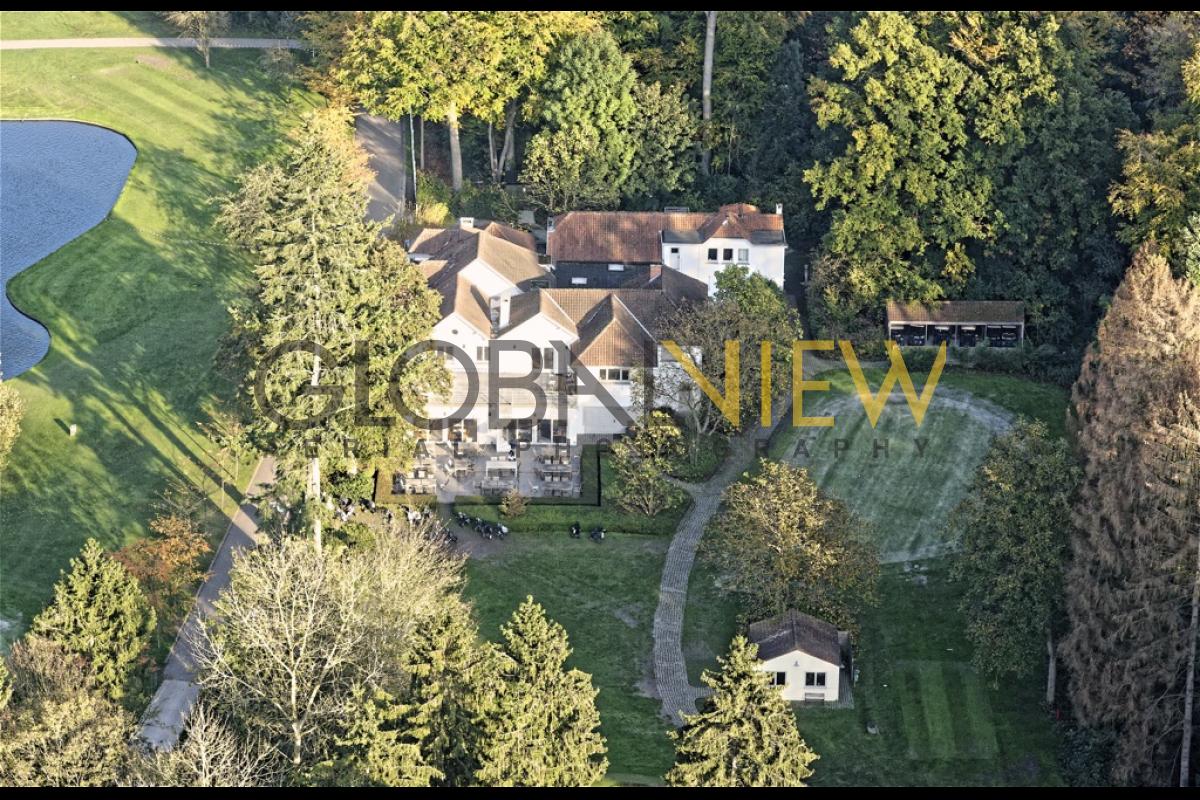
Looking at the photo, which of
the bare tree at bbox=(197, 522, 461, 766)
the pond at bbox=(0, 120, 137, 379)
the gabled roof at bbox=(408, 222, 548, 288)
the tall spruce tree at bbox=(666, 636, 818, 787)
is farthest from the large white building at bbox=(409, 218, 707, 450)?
the tall spruce tree at bbox=(666, 636, 818, 787)

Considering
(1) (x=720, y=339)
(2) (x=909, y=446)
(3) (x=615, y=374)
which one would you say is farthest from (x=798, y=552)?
(3) (x=615, y=374)

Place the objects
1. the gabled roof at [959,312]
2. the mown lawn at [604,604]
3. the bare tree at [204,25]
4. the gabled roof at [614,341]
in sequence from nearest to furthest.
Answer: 1. the mown lawn at [604,604]
2. the gabled roof at [614,341]
3. the gabled roof at [959,312]
4. the bare tree at [204,25]

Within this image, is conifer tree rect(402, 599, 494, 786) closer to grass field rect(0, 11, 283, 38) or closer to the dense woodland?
the dense woodland

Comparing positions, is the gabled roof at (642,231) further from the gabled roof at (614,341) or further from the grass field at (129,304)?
the grass field at (129,304)

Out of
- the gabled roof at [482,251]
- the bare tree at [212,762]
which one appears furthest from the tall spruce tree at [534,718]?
the gabled roof at [482,251]

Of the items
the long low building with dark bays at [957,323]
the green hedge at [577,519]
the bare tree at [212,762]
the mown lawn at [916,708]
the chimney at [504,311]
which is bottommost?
the mown lawn at [916,708]

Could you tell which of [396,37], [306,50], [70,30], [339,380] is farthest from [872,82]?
[70,30]

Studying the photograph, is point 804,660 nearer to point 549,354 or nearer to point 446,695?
point 446,695
